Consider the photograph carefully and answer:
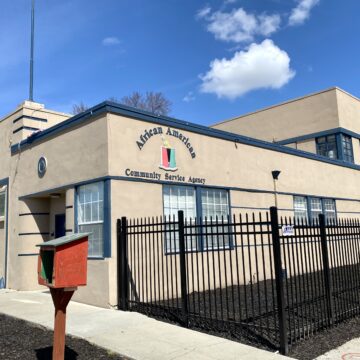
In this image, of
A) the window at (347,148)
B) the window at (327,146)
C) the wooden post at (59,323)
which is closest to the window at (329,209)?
the window at (327,146)

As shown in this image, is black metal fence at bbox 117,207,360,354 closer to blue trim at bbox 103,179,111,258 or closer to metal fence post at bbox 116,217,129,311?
metal fence post at bbox 116,217,129,311

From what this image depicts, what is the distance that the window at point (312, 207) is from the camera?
1596 centimetres

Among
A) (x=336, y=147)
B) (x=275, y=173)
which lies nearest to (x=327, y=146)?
(x=336, y=147)

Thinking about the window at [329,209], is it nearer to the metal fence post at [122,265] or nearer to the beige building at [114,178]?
the beige building at [114,178]

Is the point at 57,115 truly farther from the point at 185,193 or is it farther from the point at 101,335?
the point at 101,335

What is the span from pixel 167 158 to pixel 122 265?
3122 mm

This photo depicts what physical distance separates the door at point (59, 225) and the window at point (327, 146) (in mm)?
15473

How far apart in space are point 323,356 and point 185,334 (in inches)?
88.9

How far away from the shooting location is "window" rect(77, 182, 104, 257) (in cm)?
991

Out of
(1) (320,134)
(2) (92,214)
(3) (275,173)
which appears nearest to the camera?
(2) (92,214)

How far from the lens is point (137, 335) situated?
699cm

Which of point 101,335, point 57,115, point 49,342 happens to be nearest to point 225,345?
point 101,335

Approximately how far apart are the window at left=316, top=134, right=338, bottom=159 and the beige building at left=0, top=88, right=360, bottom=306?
14.0ft

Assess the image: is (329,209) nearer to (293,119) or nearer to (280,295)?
(293,119)
